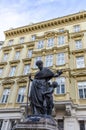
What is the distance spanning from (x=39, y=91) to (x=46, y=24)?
69.0ft

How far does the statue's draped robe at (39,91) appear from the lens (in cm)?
535

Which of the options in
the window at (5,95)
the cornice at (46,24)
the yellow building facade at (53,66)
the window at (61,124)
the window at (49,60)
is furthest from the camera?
the cornice at (46,24)

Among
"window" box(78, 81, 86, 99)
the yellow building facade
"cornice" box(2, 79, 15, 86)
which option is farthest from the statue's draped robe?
"cornice" box(2, 79, 15, 86)

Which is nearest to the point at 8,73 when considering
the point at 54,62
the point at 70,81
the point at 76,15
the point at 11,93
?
the point at 11,93

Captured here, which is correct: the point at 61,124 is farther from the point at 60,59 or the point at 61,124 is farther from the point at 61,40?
the point at 61,40

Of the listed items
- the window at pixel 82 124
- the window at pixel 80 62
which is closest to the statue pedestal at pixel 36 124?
the window at pixel 82 124

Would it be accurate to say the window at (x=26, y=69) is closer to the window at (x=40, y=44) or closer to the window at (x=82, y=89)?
the window at (x=40, y=44)

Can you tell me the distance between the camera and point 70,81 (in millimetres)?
16719

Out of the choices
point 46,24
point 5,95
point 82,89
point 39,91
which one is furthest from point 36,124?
point 46,24

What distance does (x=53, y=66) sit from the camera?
57.7 feet

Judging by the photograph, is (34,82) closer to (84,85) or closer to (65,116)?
(65,116)

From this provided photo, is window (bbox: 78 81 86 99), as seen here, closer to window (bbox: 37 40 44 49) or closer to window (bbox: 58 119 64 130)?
window (bbox: 58 119 64 130)

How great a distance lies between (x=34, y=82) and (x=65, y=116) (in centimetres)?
946

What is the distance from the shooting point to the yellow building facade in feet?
47.7
